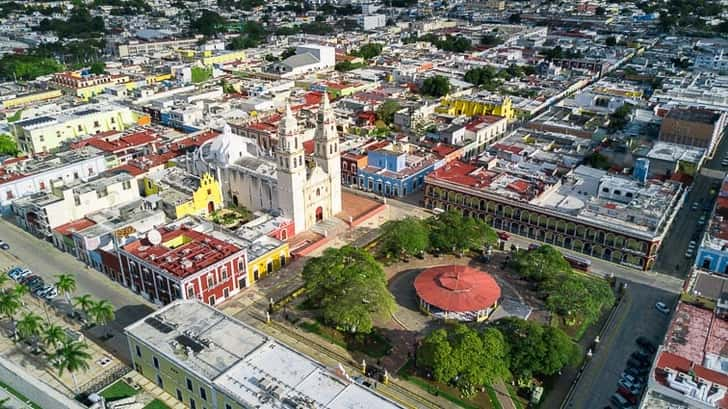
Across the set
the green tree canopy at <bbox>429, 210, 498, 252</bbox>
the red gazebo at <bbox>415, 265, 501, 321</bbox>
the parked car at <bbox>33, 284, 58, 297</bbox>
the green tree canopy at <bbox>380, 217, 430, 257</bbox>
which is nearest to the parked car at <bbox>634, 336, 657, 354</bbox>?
the red gazebo at <bbox>415, 265, 501, 321</bbox>

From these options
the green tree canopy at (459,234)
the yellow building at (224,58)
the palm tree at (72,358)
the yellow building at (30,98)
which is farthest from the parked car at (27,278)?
the yellow building at (224,58)

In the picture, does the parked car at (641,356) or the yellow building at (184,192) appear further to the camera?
the yellow building at (184,192)

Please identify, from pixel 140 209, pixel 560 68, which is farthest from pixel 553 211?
pixel 560 68

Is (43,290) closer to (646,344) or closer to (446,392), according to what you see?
(446,392)

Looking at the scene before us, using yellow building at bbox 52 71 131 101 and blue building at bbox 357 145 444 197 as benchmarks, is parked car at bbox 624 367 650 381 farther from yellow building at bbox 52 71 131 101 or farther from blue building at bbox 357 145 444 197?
yellow building at bbox 52 71 131 101

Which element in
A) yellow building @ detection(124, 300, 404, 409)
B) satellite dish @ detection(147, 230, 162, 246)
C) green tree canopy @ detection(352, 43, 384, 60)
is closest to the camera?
yellow building @ detection(124, 300, 404, 409)

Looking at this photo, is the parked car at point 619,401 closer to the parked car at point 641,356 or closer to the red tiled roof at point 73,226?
the parked car at point 641,356

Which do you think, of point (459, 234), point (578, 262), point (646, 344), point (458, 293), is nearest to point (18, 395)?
point (458, 293)
